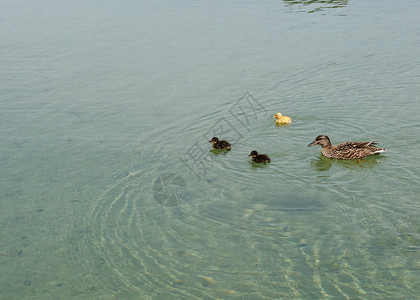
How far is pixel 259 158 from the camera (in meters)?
7.13

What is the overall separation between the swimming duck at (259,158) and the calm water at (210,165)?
148 mm

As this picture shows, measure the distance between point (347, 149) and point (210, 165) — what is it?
196cm

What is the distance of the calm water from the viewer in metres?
5.09

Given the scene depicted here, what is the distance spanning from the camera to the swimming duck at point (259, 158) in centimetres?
710

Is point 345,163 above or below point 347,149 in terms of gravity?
below

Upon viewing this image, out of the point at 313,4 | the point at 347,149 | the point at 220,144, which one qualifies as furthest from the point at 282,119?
the point at 313,4

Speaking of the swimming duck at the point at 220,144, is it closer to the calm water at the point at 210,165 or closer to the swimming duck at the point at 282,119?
the calm water at the point at 210,165

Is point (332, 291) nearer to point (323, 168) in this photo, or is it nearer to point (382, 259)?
point (382, 259)

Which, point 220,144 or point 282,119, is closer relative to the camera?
point 220,144

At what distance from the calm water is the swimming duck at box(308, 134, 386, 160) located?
0.49 ft

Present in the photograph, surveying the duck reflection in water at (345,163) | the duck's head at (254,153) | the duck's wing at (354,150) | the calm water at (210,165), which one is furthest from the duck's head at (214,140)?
the duck's wing at (354,150)

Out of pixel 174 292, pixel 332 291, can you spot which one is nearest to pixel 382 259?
pixel 332 291

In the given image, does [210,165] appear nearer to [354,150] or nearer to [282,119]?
[282,119]

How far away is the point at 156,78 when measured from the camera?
1074 cm
